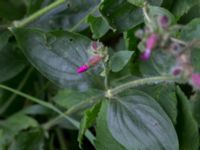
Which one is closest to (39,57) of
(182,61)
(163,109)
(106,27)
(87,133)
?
(106,27)

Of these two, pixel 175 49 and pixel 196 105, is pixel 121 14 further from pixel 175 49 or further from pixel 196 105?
pixel 175 49

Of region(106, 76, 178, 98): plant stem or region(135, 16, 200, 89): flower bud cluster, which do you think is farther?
region(106, 76, 178, 98): plant stem

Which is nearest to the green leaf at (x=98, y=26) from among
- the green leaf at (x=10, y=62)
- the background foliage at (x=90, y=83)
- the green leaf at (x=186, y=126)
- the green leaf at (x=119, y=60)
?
the background foliage at (x=90, y=83)

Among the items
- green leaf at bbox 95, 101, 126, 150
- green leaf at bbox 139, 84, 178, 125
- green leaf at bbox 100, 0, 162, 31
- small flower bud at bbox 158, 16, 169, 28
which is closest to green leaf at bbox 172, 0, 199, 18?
green leaf at bbox 100, 0, 162, 31

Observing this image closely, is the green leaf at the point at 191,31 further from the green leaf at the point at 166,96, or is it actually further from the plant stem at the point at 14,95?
the plant stem at the point at 14,95

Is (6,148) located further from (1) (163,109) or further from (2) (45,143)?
(1) (163,109)

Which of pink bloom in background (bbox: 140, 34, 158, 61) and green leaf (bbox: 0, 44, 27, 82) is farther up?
pink bloom in background (bbox: 140, 34, 158, 61)

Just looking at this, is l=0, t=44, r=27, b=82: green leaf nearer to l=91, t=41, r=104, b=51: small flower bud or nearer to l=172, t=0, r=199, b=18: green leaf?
l=91, t=41, r=104, b=51: small flower bud

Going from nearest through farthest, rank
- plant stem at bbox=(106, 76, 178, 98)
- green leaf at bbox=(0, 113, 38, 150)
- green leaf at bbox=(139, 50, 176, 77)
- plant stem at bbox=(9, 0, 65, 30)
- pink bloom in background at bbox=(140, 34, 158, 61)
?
pink bloom in background at bbox=(140, 34, 158, 61)
plant stem at bbox=(106, 76, 178, 98)
green leaf at bbox=(139, 50, 176, 77)
plant stem at bbox=(9, 0, 65, 30)
green leaf at bbox=(0, 113, 38, 150)
